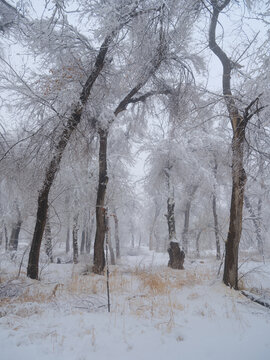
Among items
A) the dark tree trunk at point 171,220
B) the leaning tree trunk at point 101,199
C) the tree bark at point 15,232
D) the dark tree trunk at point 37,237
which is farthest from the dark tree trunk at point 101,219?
the tree bark at point 15,232

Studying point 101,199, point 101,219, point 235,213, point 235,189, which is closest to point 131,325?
point 235,213

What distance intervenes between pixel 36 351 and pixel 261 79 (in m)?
5.11

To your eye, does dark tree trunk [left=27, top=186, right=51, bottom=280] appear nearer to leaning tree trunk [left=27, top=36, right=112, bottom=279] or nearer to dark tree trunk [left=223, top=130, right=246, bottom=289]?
leaning tree trunk [left=27, top=36, right=112, bottom=279]

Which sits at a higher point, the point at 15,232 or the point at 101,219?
the point at 101,219

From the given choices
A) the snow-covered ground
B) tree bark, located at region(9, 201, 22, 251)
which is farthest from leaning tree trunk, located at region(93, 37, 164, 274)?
tree bark, located at region(9, 201, 22, 251)

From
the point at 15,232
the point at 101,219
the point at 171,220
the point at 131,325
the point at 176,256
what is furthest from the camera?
the point at 15,232

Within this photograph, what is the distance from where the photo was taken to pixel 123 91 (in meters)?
7.08

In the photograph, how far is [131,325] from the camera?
2877mm

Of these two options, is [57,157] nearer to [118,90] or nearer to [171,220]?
[118,90]

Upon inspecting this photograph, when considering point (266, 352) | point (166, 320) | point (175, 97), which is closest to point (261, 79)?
point (175, 97)

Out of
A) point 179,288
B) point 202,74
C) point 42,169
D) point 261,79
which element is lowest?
point 179,288

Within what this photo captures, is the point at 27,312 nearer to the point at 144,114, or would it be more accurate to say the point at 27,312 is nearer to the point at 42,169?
the point at 42,169

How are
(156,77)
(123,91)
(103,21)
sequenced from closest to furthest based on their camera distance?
(103,21) < (156,77) < (123,91)

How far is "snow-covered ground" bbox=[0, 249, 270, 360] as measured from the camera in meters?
2.28
